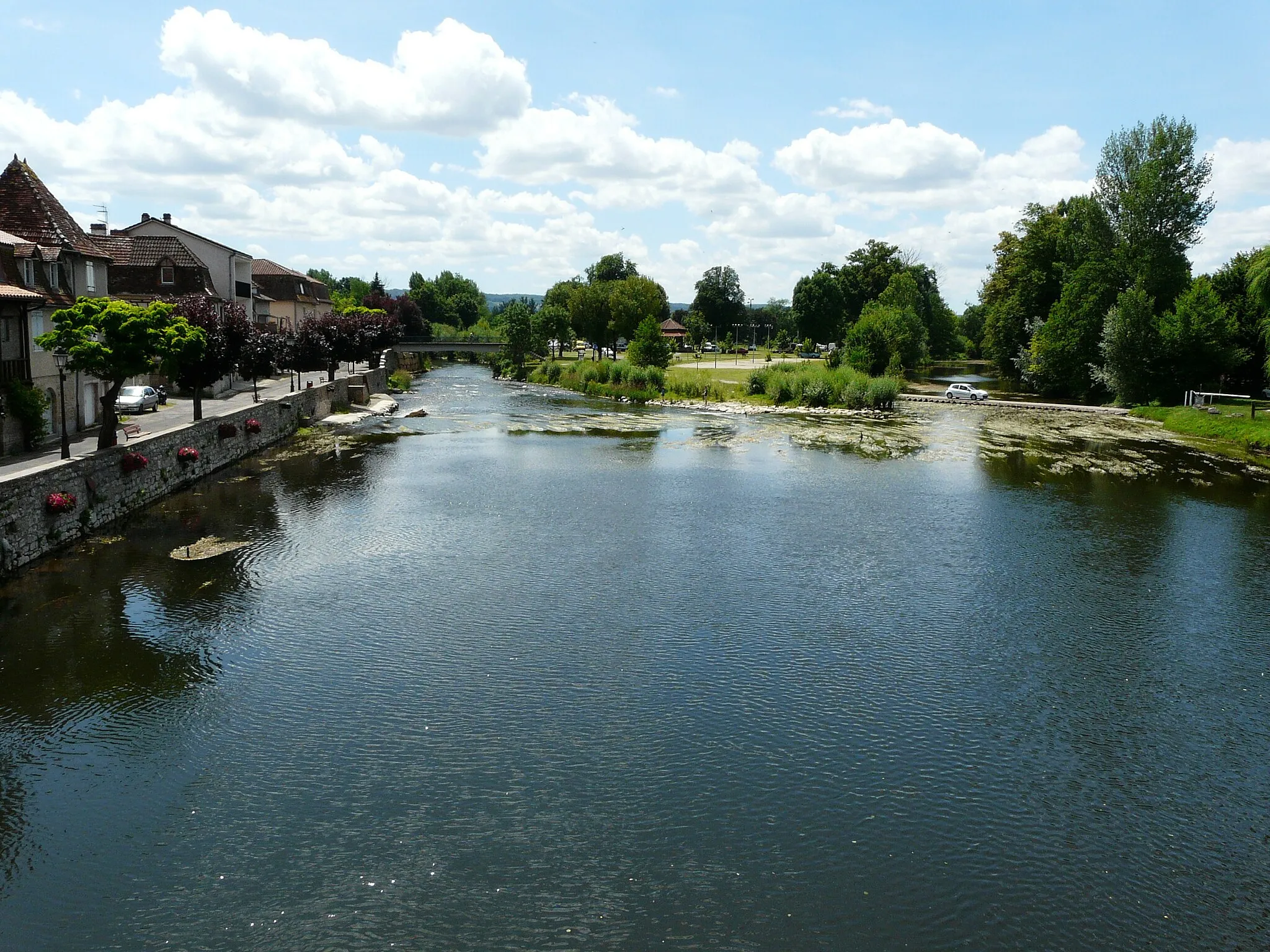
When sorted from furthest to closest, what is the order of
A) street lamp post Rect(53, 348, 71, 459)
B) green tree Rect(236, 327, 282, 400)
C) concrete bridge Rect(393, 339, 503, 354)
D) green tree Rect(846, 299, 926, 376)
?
concrete bridge Rect(393, 339, 503, 354)
green tree Rect(846, 299, 926, 376)
green tree Rect(236, 327, 282, 400)
street lamp post Rect(53, 348, 71, 459)

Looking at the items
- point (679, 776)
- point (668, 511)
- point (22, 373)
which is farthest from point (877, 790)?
point (22, 373)

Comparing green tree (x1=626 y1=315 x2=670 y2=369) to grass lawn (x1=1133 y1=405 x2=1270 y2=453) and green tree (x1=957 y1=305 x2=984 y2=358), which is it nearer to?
grass lawn (x1=1133 y1=405 x2=1270 y2=453)

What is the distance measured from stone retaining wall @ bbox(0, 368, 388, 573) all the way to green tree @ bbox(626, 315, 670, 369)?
43771 millimetres

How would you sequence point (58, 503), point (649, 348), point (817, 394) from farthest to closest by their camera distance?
point (649, 348)
point (817, 394)
point (58, 503)

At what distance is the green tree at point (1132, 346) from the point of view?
212 ft

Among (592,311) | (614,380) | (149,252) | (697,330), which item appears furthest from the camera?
(697,330)

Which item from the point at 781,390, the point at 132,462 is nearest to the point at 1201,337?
the point at 781,390

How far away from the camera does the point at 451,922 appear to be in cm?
1094

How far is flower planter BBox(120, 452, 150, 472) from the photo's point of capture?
29.6m

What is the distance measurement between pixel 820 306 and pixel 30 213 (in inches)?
4009

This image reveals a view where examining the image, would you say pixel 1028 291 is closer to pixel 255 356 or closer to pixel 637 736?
pixel 255 356

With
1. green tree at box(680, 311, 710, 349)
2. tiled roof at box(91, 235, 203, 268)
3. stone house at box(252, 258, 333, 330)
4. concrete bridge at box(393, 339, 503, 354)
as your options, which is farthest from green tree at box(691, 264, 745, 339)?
tiled roof at box(91, 235, 203, 268)

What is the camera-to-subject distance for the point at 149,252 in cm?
5925

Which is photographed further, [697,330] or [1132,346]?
[697,330]
